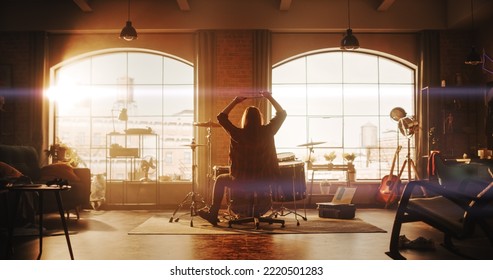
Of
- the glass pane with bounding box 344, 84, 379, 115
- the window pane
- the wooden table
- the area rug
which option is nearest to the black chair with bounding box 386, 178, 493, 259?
the area rug

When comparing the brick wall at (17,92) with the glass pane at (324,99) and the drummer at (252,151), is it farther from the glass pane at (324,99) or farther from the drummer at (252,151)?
the glass pane at (324,99)

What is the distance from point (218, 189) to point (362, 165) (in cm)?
403

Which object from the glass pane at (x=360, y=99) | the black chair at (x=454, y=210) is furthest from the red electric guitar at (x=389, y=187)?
the black chair at (x=454, y=210)

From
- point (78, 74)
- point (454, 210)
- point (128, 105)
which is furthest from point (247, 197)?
point (78, 74)

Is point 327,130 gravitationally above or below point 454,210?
above

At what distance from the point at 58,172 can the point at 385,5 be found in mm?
5562

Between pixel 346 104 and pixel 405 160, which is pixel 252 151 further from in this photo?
pixel 346 104

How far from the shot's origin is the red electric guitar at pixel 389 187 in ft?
24.6

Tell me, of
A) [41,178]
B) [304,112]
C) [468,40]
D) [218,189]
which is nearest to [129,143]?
[41,178]

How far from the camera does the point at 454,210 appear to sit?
3.04 meters

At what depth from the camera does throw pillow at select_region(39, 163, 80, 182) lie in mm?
5898

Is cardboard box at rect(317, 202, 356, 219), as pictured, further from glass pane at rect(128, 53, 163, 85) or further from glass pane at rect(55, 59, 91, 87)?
glass pane at rect(55, 59, 91, 87)

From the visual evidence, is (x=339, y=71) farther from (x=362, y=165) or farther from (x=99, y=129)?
(x=99, y=129)

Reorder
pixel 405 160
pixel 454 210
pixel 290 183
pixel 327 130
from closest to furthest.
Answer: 1. pixel 454 210
2. pixel 290 183
3. pixel 405 160
4. pixel 327 130
